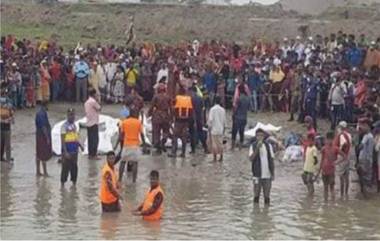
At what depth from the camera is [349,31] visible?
46.8m

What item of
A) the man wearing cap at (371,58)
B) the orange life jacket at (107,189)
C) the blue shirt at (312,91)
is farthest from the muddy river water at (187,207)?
the man wearing cap at (371,58)

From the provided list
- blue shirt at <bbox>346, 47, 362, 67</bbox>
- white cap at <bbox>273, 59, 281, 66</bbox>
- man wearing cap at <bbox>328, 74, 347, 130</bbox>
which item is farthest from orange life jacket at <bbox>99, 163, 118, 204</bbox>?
white cap at <bbox>273, 59, 281, 66</bbox>

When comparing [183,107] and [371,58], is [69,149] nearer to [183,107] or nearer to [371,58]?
[183,107]

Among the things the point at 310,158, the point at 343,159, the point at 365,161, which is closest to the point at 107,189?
the point at 310,158

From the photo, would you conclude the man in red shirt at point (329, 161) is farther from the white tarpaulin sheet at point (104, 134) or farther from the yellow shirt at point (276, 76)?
the yellow shirt at point (276, 76)

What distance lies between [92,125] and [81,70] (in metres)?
8.09

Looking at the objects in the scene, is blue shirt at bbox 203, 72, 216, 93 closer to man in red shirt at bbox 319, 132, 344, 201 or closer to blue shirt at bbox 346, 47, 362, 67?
blue shirt at bbox 346, 47, 362, 67

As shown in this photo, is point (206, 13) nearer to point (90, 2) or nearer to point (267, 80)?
point (90, 2)

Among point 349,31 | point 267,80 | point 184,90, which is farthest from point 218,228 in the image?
point 349,31

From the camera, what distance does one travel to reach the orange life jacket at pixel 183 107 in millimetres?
23109

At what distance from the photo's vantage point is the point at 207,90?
29656 mm

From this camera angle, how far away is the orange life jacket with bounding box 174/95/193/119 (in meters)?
23.1

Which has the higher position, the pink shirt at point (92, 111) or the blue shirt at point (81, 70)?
the blue shirt at point (81, 70)

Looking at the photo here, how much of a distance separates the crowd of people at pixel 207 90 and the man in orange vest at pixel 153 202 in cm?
339
